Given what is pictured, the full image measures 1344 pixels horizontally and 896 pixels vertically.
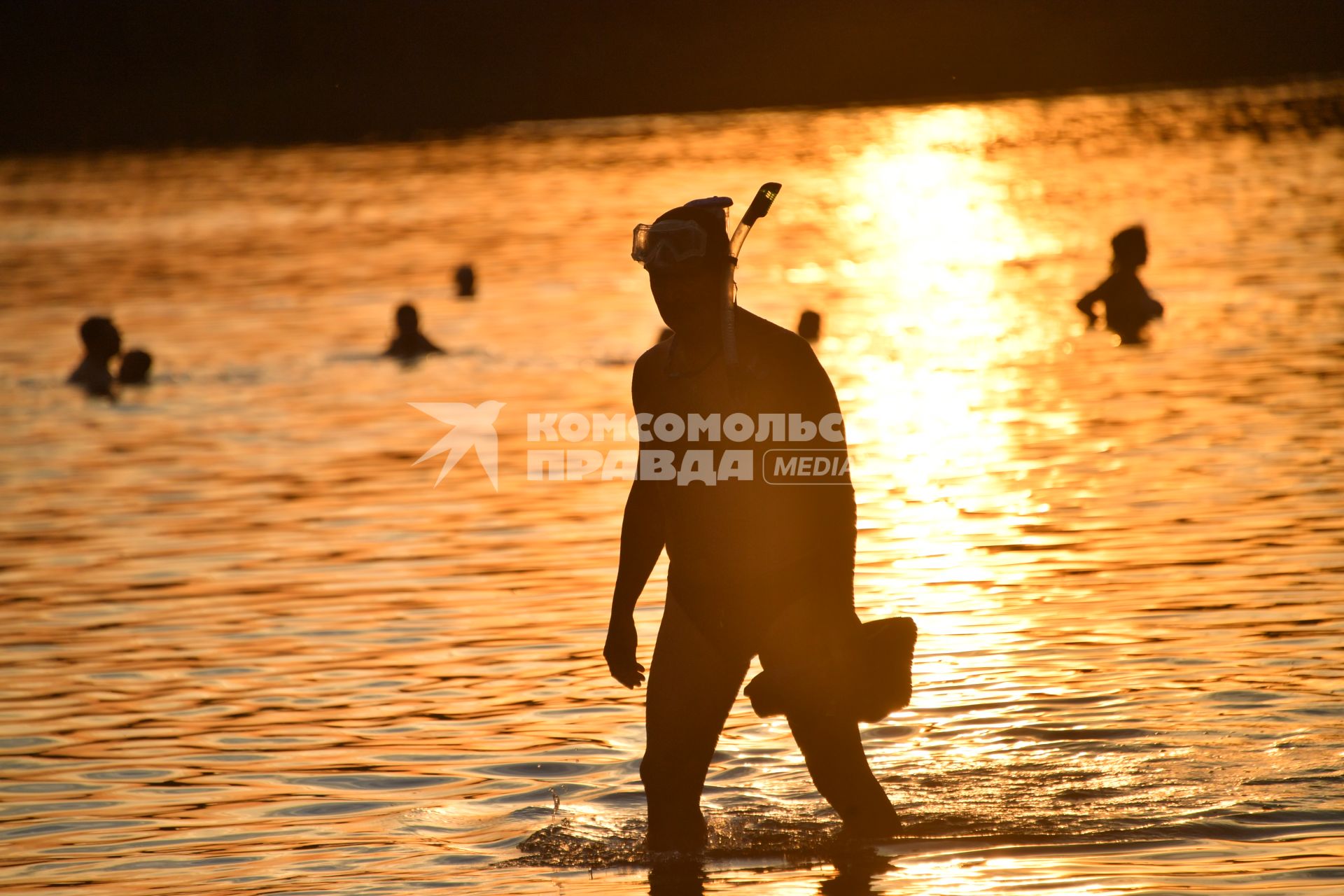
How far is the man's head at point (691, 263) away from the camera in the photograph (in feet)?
22.0

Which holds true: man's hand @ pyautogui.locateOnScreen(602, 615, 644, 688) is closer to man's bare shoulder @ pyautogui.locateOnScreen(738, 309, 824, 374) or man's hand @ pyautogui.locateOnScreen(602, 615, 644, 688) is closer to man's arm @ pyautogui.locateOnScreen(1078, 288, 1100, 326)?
man's bare shoulder @ pyautogui.locateOnScreen(738, 309, 824, 374)

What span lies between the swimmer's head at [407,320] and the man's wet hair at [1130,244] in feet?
27.0

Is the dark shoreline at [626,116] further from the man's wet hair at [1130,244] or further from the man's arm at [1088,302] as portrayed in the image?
the man's wet hair at [1130,244]

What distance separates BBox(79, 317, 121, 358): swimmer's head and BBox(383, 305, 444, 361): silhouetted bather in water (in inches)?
130

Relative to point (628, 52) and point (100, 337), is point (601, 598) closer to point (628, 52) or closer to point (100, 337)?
point (100, 337)

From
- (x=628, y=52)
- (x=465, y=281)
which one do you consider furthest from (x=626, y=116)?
(x=465, y=281)

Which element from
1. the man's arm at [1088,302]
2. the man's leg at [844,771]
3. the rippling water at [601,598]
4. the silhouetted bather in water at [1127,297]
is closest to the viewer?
the man's leg at [844,771]

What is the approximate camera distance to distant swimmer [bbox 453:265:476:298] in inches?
1223

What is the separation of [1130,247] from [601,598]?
12.3 meters

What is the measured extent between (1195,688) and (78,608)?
7.07m

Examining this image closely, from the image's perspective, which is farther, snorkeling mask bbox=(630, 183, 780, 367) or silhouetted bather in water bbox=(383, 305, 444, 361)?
silhouetted bather in water bbox=(383, 305, 444, 361)

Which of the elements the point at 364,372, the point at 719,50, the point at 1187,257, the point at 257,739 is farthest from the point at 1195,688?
the point at 719,50

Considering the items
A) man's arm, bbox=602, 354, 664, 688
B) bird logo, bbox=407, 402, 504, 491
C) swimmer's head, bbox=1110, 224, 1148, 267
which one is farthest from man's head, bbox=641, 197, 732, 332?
swimmer's head, bbox=1110, 224, 1148, 267

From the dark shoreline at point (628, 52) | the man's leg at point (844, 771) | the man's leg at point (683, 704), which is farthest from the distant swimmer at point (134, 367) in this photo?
the dark shoreline at point (628, 52)
